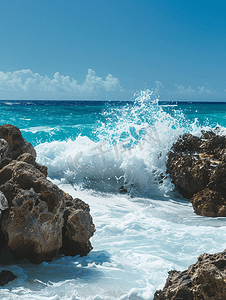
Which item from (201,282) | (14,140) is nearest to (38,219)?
(201,282)

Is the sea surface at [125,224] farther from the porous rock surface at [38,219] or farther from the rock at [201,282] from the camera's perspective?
the rock at [201,282]

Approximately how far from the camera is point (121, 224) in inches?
146

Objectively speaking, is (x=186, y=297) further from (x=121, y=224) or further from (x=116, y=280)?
(x=121, y=224)

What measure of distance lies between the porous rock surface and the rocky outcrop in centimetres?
218

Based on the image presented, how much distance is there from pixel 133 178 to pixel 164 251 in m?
2.91

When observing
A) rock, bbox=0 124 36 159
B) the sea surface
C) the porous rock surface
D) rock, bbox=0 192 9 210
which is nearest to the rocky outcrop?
the sea surface

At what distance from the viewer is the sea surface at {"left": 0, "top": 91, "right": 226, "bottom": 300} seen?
211 cm

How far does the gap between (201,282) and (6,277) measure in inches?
56.2

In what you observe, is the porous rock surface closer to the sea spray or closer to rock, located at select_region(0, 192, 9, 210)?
rock, located at select_region(0, 192, 9, 210)

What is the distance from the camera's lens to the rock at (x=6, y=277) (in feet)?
6.61

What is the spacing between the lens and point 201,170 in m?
4.64

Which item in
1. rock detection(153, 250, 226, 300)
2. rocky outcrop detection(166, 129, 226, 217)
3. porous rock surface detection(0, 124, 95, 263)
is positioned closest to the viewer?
rock detection(153, 250, 226, 300)

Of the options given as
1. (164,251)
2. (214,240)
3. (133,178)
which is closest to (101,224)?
(164,251)

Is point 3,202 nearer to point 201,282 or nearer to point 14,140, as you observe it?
point 14,140
